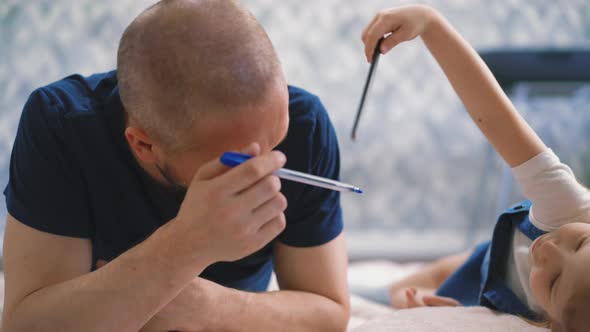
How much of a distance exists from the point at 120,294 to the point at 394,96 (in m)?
1.50

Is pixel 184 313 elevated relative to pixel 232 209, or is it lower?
lower

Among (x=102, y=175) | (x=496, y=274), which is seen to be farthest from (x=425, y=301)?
(x=102, y=175)

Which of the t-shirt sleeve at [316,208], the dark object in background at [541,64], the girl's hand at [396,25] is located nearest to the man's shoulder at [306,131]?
the t-shirt sleeve at [316,208]

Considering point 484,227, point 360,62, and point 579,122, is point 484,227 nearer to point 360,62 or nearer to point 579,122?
point 579,122

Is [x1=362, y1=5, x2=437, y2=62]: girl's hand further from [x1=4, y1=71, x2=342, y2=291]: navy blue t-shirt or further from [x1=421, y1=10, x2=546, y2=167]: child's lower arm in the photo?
[x1=4, y1=71, x2=342, y2=291]: navy blue t-shirt

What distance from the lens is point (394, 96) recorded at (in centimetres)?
207

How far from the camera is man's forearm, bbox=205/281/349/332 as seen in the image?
2.78 ft

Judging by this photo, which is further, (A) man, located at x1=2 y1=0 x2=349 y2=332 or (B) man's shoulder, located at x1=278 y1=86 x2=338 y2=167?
(B) man's shoulder, located at x1=278 y1=86 x2=338 y2=167

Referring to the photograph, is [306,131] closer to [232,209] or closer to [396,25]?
[396,25]

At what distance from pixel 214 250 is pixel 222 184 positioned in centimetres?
9

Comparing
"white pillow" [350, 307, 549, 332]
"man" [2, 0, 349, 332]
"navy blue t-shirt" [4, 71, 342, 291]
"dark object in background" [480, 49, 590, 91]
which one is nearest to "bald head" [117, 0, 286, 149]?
→ "man" [2, 0, 349, 332]

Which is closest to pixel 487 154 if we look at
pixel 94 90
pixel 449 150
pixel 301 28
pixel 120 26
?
pixel 449 150

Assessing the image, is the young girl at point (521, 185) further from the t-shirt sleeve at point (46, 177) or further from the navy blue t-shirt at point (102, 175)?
the t-shirt sleeve at point (46, 177)

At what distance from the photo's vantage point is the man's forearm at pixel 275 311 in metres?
0.85
